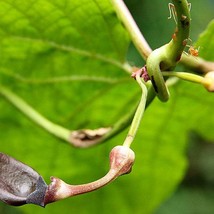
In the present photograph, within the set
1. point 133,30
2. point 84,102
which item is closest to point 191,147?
point 84,102

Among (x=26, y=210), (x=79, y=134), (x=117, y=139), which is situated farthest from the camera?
(x=26, y=210)

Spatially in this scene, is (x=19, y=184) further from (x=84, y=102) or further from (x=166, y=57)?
(x=84, y=102)

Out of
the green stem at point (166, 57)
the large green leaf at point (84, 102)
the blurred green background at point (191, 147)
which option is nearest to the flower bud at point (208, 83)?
the green stem at point (166, 57)

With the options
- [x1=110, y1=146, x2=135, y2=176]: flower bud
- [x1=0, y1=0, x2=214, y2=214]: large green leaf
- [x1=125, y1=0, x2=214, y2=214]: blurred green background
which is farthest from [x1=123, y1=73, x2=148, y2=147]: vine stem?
[x1=125, y1=0, x2=214, y2=214]: blurred green background

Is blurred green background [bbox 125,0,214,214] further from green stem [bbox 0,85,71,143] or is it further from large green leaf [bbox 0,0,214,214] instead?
green stem [bbox 0,85,71,143]

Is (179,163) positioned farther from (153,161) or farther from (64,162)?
(64,162)

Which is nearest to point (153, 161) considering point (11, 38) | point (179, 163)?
point (179, 163)
